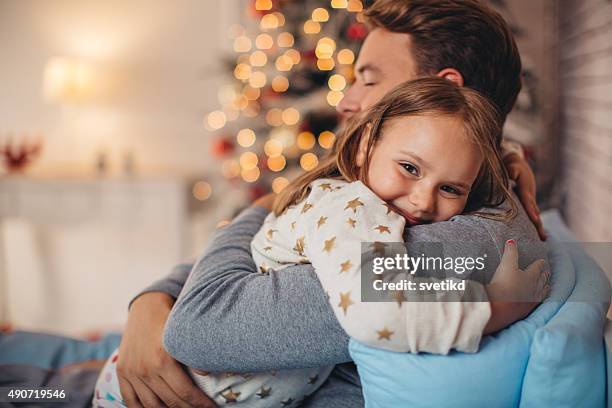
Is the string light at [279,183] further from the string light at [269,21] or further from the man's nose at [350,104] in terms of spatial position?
the man's nose at [350,104]

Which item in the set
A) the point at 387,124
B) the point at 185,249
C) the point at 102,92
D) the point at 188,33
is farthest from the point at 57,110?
the point at 387,124

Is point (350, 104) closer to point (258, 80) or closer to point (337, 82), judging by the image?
point (337, 82)

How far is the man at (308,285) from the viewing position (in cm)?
73

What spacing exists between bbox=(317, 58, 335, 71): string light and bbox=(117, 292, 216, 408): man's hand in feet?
6.29

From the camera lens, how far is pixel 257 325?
0.73 m

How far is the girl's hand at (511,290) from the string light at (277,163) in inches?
80.1

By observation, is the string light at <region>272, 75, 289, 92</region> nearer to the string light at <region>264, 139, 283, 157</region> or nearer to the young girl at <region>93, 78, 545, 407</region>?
the string light at <region>264, 139, 283, 157</region>

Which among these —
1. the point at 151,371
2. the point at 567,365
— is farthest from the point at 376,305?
the point at 151,371

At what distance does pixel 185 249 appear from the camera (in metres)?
3.58

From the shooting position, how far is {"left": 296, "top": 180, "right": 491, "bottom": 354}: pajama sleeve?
0.64 meters

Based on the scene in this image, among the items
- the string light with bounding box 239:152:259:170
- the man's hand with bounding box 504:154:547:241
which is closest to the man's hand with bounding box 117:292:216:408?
the man's hand with bounding box 504:154:547:241

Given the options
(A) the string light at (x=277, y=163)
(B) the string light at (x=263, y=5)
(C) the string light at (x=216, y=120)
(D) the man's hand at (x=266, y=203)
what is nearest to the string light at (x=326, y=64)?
(B) the string light at (x=263, y=5)

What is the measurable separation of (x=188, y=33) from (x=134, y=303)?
3089 millimetres

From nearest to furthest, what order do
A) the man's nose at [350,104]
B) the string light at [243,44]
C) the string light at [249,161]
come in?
the man's nose at [350,104], the string light at [249,161], the string light at [243,44]
